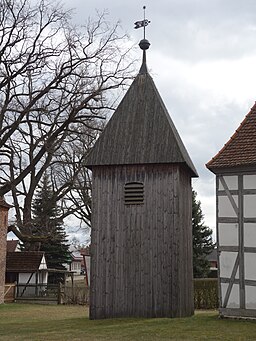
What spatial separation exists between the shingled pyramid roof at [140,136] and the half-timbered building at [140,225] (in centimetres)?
3

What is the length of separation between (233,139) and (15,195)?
15205 mm

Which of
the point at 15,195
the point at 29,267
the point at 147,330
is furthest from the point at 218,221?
the point at 29,267

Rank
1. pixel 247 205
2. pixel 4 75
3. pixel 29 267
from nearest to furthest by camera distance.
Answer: pixel 247 205, pixel 4 75, pixel 29 267

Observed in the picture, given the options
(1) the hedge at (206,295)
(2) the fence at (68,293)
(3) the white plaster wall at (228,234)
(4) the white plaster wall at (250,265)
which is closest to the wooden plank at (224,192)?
(3) the white plaster wall at (228,234)

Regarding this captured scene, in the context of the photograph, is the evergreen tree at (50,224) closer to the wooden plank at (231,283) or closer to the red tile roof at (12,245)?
the red tile roof at (12,245)

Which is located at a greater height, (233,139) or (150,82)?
(150,82)

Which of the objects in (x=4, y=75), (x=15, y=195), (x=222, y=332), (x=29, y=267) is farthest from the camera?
(x=29, y=267)

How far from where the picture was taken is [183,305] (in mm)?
17656

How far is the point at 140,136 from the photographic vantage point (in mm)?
18453

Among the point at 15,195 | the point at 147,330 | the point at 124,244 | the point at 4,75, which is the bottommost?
the point at 147,330

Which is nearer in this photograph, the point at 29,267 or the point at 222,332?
the point at 222,332

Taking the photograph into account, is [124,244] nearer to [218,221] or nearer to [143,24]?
[218,221]

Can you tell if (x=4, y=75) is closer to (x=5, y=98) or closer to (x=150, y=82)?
(x=5, y=98)

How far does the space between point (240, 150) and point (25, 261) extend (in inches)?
1069
